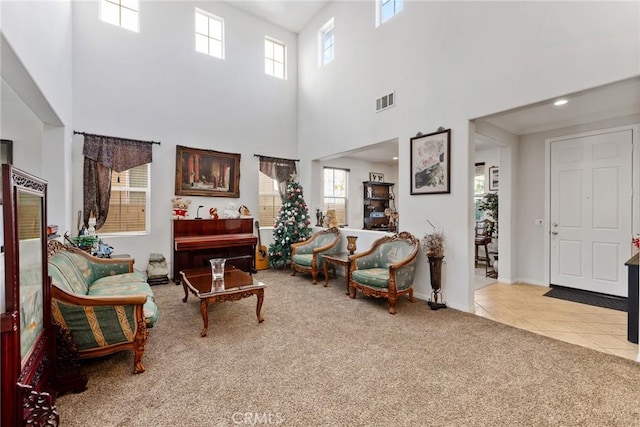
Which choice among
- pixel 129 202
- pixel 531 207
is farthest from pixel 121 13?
pixel 531 207

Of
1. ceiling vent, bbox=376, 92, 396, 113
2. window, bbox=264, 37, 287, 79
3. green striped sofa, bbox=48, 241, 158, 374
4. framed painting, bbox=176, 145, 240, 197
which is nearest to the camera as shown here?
green striped sofa, bbox=48, 241, 158, 374

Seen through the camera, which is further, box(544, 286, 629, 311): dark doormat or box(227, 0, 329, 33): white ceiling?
box(227, 0, 329, 33): white ceiling

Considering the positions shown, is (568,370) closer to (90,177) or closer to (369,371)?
(369,371)

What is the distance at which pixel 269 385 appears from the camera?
2088 mm

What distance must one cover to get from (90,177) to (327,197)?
4860 mm

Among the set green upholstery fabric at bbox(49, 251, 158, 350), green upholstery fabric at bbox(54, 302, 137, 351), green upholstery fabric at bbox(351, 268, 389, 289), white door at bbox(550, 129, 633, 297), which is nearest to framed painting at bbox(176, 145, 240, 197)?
green upholstery fabric at bbox(49, 251, 158, 350)

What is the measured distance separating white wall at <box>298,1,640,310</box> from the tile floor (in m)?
0.56

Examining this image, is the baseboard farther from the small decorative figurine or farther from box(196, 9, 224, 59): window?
box(196, 9, 224, 59): window

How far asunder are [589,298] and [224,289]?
498 cm

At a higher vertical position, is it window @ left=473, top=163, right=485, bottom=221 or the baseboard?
window @ left=473, top=163, right=485, bottom=221

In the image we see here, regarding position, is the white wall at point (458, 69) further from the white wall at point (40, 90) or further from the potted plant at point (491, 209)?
the white wall at point (40, 90)

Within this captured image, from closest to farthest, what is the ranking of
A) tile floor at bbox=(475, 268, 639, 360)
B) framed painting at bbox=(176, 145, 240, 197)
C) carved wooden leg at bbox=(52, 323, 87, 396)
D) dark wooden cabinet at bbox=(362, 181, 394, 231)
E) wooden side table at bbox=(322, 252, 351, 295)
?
carved wooden leg at bbox=(52, 323, 87, 396), tile floor at bbox=(475, 268, 639, 360), wooden side table at bbox=(322, 252, 351, 295), framed painting at bbox=(176, 145, 240, 197), dark wooden cabinet at bbox=(362, 181, 394, 231)

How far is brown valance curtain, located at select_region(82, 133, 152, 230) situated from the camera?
15.1 feet

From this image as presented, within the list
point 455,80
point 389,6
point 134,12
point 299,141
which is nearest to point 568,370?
point 455,80
